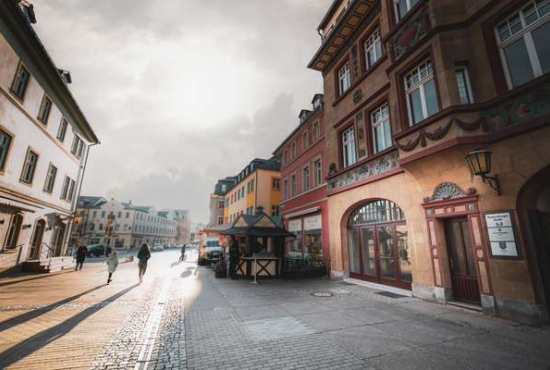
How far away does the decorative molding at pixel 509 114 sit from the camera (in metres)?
5.81

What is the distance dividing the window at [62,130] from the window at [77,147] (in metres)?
1.84

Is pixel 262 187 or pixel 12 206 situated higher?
pixel 262 187

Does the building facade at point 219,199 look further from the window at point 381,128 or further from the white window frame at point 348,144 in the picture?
the window at point 381,128

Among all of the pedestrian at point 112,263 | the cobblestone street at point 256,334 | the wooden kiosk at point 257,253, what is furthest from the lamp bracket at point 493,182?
the pedestrian at point 112,263

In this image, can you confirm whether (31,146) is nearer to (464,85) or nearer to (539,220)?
(464,85)

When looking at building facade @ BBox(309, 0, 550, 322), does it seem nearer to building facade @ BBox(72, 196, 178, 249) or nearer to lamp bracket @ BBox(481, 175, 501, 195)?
lamp bracket @ BBox(481, 175, 501, 195)

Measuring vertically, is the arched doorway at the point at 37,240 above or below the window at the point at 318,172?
below

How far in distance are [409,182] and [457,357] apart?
20.4 feet

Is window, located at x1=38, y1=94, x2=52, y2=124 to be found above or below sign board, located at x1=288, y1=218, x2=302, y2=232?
above

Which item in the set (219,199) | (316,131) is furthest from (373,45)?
(219,199)

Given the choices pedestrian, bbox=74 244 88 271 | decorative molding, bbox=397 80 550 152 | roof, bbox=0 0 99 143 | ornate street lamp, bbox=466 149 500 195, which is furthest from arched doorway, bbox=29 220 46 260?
ornate street lamp, bbox=466 149 500 195

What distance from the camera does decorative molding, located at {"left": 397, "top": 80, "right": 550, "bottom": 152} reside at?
581cm

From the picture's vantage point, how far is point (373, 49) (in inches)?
472

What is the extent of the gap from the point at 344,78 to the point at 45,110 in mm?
18649
